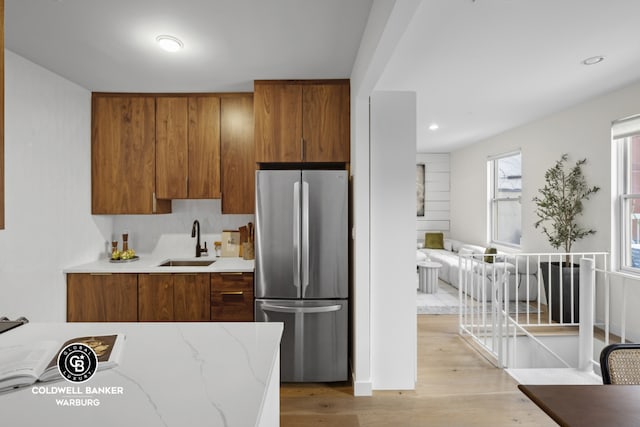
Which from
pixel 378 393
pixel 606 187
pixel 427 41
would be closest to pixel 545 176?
pixel 606 187

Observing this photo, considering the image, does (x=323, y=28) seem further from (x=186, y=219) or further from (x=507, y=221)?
(x=507, y=221)

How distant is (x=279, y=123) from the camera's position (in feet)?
9.78

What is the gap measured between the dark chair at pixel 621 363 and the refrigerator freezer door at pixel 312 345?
169cm

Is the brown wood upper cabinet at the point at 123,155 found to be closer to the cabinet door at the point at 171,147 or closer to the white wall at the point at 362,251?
the cabinet door at the point at 171,147

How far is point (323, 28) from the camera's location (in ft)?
7.08

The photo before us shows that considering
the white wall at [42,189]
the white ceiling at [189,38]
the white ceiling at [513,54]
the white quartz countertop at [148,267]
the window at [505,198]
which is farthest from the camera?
the window at [505,198]

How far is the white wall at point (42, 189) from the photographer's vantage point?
245cm

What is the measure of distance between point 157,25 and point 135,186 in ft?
5.28

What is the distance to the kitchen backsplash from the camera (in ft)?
11.9

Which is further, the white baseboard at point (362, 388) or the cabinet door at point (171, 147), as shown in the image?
the cabinet door at point (171, 147)

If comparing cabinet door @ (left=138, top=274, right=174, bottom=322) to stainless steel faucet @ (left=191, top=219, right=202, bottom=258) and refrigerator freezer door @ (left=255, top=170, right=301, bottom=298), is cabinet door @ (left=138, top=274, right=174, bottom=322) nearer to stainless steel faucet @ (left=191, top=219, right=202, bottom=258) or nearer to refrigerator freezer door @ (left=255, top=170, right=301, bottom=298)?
stainless steel faucet @ (left=191, top=219, right=202, bottom=258)

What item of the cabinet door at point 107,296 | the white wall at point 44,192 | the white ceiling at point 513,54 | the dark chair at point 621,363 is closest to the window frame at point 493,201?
the white ceiling at point 513,54

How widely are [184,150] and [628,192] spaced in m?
4.36

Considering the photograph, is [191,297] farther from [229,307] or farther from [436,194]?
[436,194]
